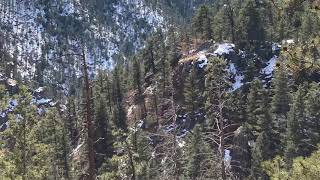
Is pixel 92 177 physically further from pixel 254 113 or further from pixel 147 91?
pixel 147 91

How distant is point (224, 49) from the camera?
296 feet

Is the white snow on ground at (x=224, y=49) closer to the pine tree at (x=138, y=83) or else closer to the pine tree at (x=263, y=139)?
the pine tree at (x=138, y=83)

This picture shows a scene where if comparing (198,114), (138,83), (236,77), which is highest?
(138,83)

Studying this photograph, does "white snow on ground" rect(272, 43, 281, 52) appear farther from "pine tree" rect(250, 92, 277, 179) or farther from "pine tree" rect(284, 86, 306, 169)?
"pine tree" rect(284, 86, 306, 169)

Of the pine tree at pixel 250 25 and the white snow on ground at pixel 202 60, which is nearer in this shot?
the white snow on ground at pixel 202 60

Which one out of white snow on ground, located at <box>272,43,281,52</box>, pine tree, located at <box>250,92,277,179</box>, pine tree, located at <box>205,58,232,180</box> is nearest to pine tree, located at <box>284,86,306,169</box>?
pine tree, located at <box>250,92,277,179</box>

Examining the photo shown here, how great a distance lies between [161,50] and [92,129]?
89067 millimetres

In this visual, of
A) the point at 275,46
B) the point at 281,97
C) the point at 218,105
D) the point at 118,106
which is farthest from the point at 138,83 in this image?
the point at 218,105

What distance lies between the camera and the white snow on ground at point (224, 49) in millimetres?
89250

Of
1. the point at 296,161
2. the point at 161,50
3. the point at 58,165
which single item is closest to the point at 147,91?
the point at 161,50

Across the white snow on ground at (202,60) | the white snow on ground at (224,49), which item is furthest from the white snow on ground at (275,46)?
the white snow on ground at (202,60)

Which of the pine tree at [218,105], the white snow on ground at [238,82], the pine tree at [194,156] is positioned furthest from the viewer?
the white snow on ground at [238,82]

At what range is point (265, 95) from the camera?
222 ft

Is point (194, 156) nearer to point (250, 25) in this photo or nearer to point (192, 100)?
point (192, 100)
